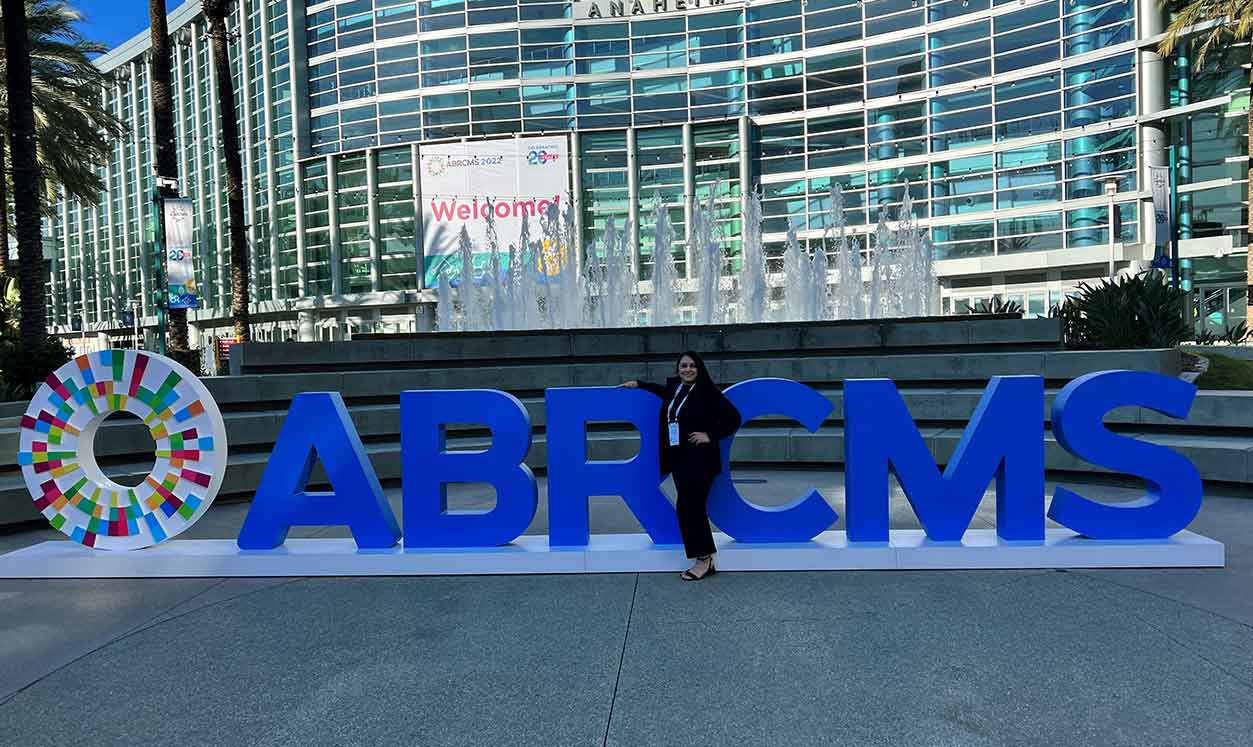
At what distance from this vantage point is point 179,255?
57.9 feet

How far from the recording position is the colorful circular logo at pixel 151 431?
586 cm

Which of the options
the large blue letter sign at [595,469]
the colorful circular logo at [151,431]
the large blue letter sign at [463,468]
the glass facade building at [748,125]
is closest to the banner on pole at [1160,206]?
the glass facade building at [748,125]

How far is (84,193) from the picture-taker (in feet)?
86.7

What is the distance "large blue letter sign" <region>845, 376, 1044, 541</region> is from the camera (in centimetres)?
560

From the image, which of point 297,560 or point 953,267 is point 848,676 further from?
point 953,267

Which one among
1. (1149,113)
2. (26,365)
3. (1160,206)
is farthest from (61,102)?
(1149,113)

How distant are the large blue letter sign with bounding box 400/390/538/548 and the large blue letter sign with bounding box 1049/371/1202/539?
3.62 meters

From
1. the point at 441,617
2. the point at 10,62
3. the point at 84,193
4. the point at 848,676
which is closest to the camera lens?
the point at 848,676

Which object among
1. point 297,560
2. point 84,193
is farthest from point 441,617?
point 84,193

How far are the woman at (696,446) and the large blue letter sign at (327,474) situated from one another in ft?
6.80

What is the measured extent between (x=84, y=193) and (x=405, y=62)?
20.0 metres

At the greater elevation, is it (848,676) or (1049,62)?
(1049,62)

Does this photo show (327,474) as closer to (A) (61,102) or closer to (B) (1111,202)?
(A) (61,102)

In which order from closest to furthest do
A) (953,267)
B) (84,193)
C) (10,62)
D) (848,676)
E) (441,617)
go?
(848,676) → (441,617) → (10,62) → (84,193) → (953,267)
